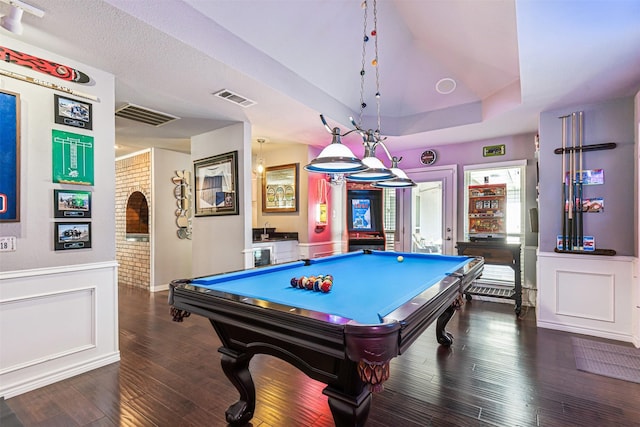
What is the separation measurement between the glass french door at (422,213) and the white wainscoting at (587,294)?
5.92 feet

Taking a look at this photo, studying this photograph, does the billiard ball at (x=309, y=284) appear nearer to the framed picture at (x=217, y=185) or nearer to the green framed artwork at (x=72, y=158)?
the green framed artwork at (x=72, y=158)

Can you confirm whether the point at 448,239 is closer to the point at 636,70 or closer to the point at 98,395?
the point at 636,70

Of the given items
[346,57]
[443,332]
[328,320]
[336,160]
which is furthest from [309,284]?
[346,57]

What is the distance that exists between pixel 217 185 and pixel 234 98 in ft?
5.12

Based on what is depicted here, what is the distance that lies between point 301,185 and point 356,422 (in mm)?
4695

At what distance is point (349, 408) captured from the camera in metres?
1.33

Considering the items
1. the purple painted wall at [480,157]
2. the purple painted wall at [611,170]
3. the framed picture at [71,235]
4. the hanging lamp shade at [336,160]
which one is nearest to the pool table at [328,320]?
the hanging lamp shade at [336,160]

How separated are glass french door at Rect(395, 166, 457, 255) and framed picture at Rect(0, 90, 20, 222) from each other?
201 inches

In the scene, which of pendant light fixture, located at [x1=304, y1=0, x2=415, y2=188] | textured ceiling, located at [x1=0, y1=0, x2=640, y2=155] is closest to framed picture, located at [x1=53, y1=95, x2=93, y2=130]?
textured ceiling, located at [x1=0, y1=0, x2=640, y2=155]

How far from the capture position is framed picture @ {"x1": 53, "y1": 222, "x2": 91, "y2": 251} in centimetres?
247

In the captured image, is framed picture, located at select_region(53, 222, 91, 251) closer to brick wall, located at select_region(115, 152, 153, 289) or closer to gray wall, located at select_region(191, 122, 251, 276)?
gray wall, located at select_region(191, 122, 251, 276)

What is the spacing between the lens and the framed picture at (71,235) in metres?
2.47

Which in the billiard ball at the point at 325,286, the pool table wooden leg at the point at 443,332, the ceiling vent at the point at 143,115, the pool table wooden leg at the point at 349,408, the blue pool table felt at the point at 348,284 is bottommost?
the pool table wooden leg at the point at 443,332

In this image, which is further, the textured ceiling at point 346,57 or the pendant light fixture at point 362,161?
the pendant light fixture at point 362,161
